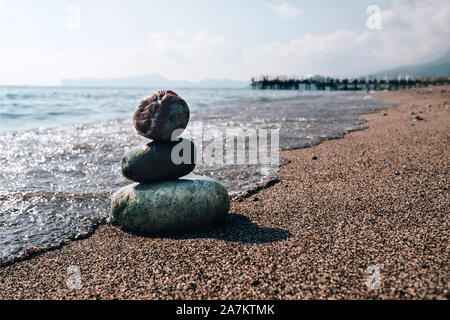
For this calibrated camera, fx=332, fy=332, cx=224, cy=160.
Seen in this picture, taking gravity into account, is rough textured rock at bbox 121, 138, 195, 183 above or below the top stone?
below

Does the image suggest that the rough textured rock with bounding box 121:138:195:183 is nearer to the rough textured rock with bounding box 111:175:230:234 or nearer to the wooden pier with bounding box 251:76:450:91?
the rough textured rock with bounding box 111:175:230:234

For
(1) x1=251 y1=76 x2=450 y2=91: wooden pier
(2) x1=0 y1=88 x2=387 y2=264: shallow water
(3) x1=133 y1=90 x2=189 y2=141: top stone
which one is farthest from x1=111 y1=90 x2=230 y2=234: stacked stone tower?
(1) x1=251 y1=76 x2=450 y2=91: wooden pier

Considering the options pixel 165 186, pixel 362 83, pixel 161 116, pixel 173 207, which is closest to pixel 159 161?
pixel 165 186

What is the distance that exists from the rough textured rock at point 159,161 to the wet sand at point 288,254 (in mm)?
864

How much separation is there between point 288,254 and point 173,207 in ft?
5.30

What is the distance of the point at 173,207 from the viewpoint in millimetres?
4270

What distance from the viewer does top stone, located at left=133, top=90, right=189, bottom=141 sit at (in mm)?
4629

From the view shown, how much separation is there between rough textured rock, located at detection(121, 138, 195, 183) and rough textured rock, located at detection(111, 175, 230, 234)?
19 centimetres

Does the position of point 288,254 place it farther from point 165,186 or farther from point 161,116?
point 161,116

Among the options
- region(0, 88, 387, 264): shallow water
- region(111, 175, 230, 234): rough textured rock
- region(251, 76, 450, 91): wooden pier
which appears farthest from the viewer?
region(251, 76, 450, 91): wooden pier

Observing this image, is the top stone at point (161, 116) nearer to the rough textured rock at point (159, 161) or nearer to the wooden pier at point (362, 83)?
the rough textured rock at point (159, 161)
